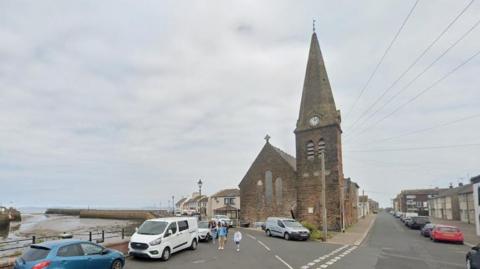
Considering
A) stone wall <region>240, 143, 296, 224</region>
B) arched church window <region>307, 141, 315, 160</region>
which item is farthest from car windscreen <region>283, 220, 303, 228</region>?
arched church window <region>307, 141, 315, 160</region>

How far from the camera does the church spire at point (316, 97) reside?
124 feet

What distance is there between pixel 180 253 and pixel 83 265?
7.62 meters

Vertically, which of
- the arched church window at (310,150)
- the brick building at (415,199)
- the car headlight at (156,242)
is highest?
the arched church window at (310,150)

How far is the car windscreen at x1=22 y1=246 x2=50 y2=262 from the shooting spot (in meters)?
9.98

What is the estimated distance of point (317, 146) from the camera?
38031 millimetres

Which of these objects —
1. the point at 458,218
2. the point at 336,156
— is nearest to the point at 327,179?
the point at 336,156

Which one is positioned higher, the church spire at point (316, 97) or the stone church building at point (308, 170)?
the church spire at point (316, 97)

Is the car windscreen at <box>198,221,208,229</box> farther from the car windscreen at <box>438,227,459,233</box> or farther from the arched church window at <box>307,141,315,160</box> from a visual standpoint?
the car windscreen at <box>438,227,459,233</box>

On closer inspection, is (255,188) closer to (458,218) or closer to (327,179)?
(327,179)

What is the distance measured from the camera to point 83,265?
35.6ft

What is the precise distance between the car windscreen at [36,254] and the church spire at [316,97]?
31.6 metres

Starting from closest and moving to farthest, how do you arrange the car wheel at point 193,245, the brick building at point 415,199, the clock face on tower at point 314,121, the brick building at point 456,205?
the car wheel at point 193,245 < the clock face on tower at point 314,121 < the brick building at point 456,205 < the brick building at point 415,199

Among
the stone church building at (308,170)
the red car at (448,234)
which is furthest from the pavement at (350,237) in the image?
the red car at (448,234)

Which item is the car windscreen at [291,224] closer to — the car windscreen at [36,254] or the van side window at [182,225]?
the van side window at [182,225]
